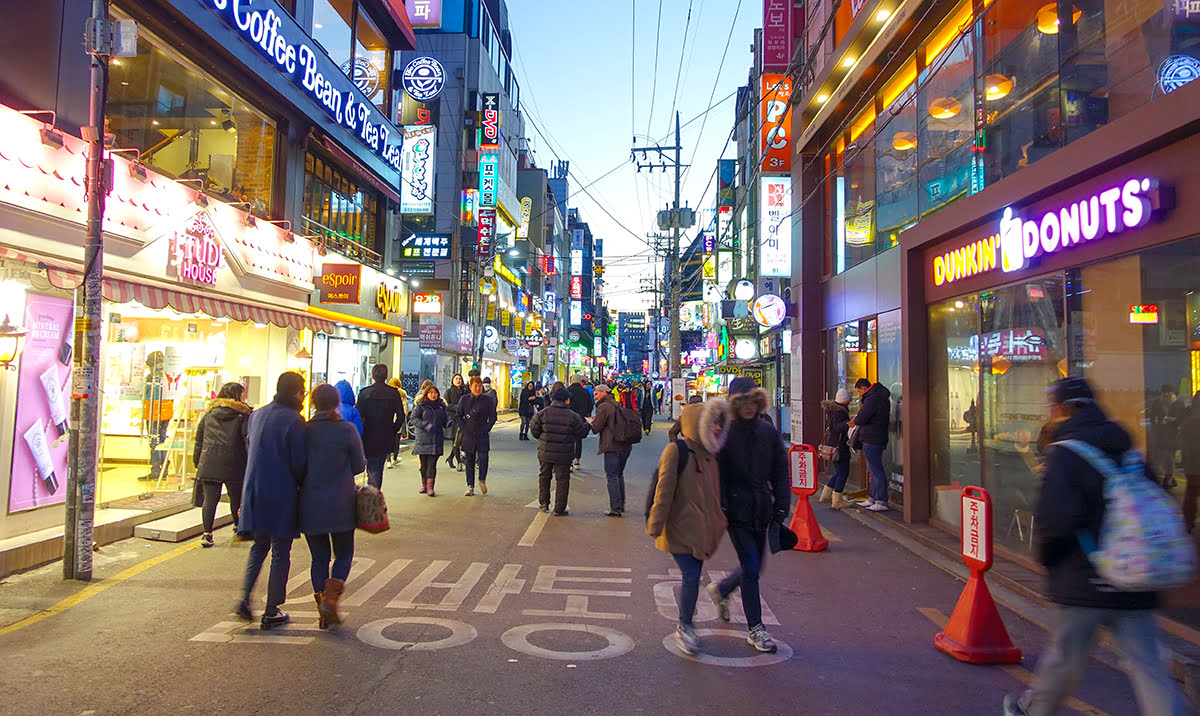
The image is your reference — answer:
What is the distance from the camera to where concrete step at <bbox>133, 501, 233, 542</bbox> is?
8125 mm

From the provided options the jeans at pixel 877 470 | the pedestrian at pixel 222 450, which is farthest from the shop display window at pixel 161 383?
the jeans at pixel 877 470

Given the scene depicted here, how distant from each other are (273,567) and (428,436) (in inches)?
253

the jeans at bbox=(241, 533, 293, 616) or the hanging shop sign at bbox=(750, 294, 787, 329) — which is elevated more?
the hanging shop sign at bbox=(750, 294, 787, 329)

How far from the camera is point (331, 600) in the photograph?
5133 millimetres

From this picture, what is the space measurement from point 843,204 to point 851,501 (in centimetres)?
596

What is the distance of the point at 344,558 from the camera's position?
17.3ft

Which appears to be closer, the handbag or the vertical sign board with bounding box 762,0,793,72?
the handbag

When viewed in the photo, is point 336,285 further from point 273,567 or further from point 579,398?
point 273,567

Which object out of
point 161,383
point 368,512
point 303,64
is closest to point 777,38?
point 303,64

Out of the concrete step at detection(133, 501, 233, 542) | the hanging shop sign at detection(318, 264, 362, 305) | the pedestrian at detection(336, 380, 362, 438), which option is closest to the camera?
the concrete step at detection(133, 501, 233, 542)

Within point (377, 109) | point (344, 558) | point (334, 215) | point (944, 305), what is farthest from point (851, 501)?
point (377, 109)

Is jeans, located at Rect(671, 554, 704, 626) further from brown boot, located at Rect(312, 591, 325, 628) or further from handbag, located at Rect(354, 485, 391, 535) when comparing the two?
brown boot, located at Rect(312, 591, 325, 628)

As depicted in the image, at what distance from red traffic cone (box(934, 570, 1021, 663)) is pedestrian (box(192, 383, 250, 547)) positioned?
6.64m

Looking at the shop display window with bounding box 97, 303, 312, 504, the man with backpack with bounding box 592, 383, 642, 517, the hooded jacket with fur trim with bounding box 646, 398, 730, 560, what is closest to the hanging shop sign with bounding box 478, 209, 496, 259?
the shop display window with bounding box 97, 303, 312, 504
